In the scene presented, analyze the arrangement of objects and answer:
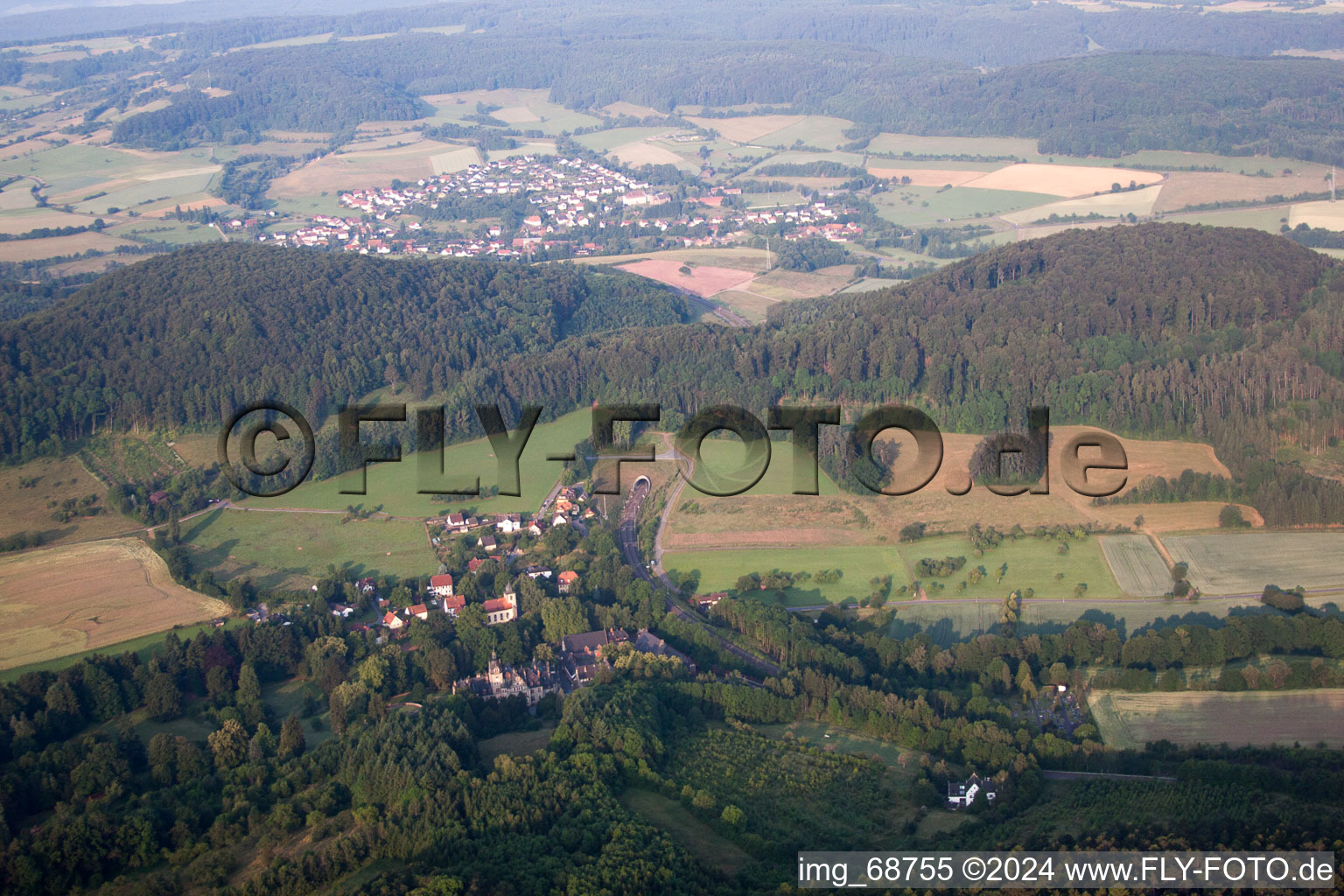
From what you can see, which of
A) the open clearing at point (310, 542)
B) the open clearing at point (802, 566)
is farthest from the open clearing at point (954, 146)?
the open clearing at point (310, 542)

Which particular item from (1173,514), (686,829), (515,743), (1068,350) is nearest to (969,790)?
(686,829)

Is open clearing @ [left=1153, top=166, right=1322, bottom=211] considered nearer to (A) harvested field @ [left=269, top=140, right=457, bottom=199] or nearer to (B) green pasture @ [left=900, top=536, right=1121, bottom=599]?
(B) green pasture @ [left=900, top=536, right=1121, bottom=599]

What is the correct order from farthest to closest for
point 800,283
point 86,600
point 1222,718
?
point 800,283 < point 86,600 < point 1222,718

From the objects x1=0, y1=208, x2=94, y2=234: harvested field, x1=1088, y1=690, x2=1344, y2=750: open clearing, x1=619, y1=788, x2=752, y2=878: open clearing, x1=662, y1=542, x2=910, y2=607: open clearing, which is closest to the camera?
x1=619, y1=788, x2=752, y2=878: open clearing

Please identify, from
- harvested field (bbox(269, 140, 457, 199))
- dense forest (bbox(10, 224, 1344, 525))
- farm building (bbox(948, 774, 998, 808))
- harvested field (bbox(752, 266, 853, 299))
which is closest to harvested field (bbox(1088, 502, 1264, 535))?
dense forest (bbox(10, 224, 1344, 525))

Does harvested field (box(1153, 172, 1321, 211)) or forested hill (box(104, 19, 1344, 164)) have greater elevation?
forested hill (box(104, 19, 1344, 164))

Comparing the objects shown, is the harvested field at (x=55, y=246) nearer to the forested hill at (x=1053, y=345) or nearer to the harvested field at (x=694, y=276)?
the harvested field at (x=694, y=276)

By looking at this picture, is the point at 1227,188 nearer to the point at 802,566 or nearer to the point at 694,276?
the point at 694,276
